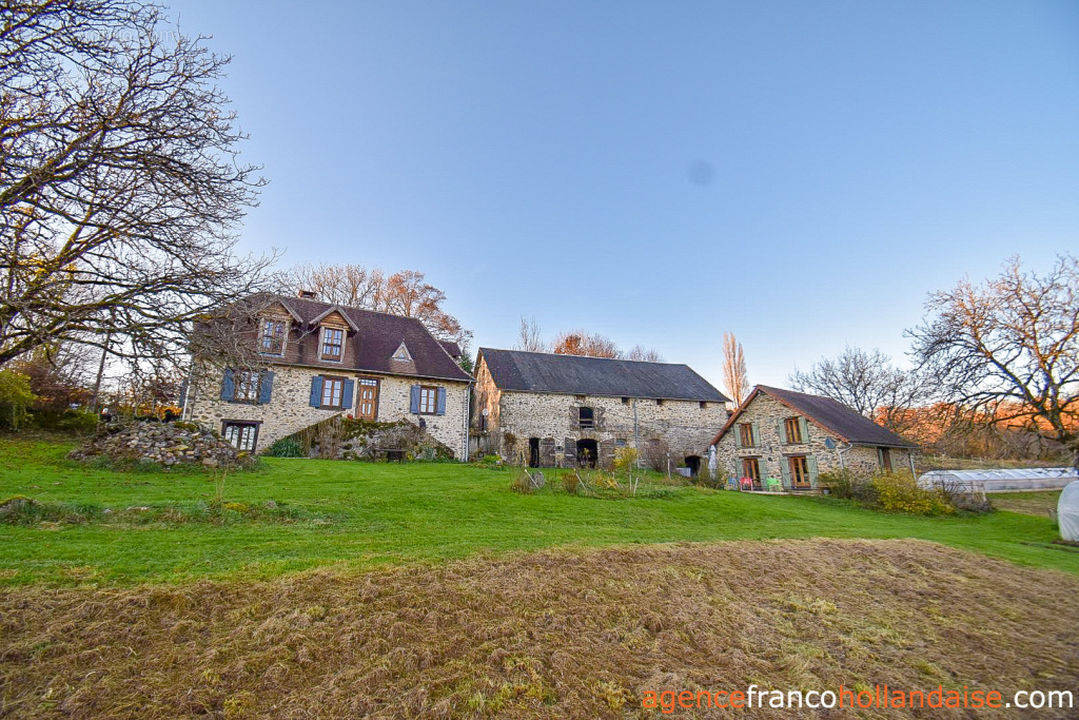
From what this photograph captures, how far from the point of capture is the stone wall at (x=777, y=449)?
768 inches

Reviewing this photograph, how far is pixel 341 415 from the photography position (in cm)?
1891

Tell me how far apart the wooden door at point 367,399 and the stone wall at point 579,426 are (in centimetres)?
640

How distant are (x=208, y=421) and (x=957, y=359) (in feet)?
85.9

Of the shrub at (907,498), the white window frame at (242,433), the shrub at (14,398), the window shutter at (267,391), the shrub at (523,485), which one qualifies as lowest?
the shrub at (907,498)

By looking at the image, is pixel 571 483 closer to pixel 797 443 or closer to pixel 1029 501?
pixel 797 443

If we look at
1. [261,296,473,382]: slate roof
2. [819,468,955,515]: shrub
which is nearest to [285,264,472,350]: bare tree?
[261,296,473,382]: slate roof

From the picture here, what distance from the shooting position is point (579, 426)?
2527cm

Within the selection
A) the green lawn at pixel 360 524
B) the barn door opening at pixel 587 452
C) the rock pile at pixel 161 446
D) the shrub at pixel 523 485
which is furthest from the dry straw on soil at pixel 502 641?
the barn door opening at pixel 587 452

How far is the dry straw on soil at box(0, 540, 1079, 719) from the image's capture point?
3250mm

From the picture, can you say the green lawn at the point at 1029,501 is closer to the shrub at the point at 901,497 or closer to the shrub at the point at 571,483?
the shrub at the point at 901,497

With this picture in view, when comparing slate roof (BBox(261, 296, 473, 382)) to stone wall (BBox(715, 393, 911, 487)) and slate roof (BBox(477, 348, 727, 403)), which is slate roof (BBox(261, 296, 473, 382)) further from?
stone wall (BBox(715, 393, 911, 487))

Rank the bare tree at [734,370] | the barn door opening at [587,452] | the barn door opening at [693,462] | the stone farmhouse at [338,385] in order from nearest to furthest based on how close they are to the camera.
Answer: the stone farmhouse at [338,385] < the barn door opening at [587,452] < the barn door opening at [693,462] < the bare tree at [734,370]

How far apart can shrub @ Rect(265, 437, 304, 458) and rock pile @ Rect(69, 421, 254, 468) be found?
16.2 feet

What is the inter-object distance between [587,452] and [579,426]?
1.50m
